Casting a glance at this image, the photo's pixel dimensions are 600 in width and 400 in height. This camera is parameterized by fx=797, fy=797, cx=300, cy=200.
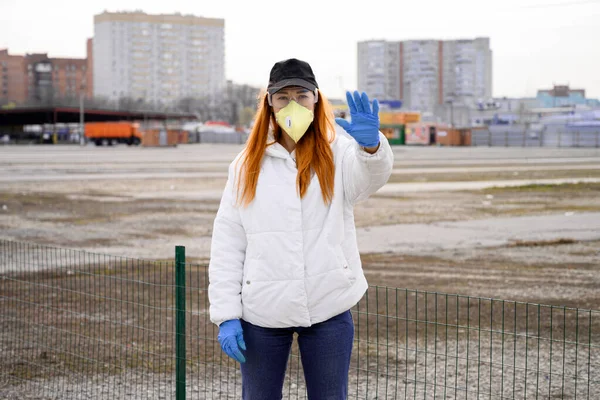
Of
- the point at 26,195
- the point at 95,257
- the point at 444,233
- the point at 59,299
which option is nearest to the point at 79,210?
the point at 26,195

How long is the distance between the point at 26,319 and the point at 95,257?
3.65 meters

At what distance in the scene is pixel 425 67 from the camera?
181m

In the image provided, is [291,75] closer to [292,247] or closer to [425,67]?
[292,247]

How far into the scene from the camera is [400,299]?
8.38 m

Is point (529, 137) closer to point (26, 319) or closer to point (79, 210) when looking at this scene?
point (79, 210)

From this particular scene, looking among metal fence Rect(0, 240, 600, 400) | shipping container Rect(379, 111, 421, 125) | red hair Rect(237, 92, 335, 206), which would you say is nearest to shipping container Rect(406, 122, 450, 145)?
shipping container Rect(379, 111, 421, 125)

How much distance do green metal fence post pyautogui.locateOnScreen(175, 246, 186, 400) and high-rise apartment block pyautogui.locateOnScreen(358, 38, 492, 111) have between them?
176779mm

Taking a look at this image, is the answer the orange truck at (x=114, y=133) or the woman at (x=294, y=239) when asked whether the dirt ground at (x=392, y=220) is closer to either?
the woman at (x=294, y=239)

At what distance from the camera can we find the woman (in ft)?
10.0

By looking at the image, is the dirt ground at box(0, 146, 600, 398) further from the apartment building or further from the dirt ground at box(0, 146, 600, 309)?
the apartment building

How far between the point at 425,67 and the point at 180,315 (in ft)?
597

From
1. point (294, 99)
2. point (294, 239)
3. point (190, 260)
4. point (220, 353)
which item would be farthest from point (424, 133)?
point (294, 239)

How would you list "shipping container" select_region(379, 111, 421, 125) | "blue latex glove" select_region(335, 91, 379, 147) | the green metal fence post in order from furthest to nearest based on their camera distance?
1. "shipping container" select_region(379, 111, 421, 125)
2. the green metal fence post
3. "blue latex glove" select_region(335, 91, 379, 147)

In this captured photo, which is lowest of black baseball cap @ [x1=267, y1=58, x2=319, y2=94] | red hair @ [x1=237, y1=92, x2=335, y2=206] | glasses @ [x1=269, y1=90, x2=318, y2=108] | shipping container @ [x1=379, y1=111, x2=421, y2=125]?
red hair @ [x1=237, y1=92, x2=335, y2=206]
